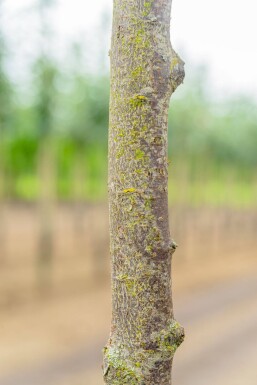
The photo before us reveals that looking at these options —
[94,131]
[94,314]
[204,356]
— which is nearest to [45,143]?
[94,131]

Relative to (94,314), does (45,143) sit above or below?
above

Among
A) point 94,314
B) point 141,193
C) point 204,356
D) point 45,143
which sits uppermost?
point 45,143

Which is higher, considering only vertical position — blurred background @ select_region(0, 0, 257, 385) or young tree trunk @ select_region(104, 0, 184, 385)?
blurred background @ select_region(0, 0, 257, 385)

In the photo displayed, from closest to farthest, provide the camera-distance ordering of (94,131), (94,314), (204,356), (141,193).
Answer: (141,193)
(204,356)
(94,314)
(94,131)

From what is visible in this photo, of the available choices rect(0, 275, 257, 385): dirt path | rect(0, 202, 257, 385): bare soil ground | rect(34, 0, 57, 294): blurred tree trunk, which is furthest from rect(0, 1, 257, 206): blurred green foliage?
rect(0, 275, 257, 385): dirt path

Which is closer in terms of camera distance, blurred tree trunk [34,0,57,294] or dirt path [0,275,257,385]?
dirt path [0,275,257,385]

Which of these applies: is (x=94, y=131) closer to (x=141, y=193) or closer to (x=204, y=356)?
(x=204, y=356)

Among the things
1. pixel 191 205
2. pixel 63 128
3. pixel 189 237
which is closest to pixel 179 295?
pixel 63 128

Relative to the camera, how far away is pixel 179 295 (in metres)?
17.8

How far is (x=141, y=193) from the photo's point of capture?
1578 millimetres

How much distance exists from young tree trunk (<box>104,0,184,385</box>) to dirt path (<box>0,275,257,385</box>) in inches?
359

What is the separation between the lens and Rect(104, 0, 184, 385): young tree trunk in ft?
5.17

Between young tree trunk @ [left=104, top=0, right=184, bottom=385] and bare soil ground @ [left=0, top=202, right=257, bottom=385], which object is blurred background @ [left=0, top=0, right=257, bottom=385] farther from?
young tree trunk @ [left=104, top=0, right=184, bottom=385]

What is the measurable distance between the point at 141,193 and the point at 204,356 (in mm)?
10766
